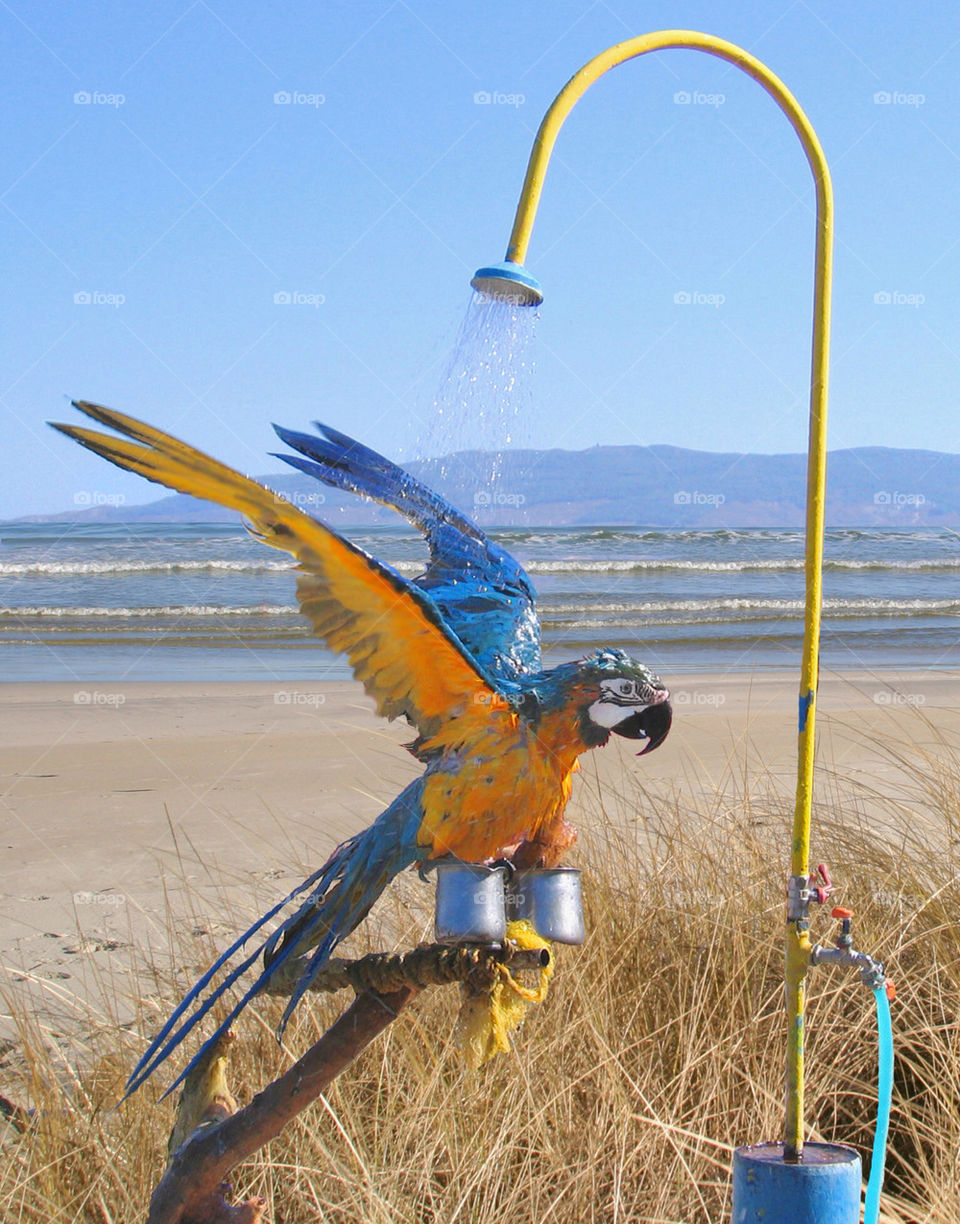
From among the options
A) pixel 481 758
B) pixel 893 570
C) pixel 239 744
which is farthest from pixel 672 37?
pixel 893 570

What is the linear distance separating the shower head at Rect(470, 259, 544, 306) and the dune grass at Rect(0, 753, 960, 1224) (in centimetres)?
174

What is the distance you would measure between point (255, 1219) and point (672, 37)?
7.26ft

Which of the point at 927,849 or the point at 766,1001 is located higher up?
the point at 927,849

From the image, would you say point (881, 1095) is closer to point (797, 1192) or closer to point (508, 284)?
point (797, 1192)

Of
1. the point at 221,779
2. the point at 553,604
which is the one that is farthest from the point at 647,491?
the point at 221,779

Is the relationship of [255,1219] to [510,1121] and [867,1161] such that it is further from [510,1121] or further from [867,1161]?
[867,1161]

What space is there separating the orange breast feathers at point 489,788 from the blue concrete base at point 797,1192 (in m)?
0.67

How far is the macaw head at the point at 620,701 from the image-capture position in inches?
76.3

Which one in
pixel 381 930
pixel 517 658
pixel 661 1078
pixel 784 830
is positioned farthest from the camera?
pixel 784 830

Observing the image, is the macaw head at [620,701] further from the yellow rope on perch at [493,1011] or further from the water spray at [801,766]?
the yellow rope on perch at [493,1011]

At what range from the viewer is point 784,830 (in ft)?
12.1

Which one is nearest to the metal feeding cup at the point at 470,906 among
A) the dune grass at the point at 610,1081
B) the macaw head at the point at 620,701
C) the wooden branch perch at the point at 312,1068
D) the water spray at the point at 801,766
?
the wooden branch perch at the point at 312,1068

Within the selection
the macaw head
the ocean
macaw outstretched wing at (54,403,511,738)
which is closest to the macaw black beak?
the macaw head

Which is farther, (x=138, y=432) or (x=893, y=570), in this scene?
(x=893, y=570)
